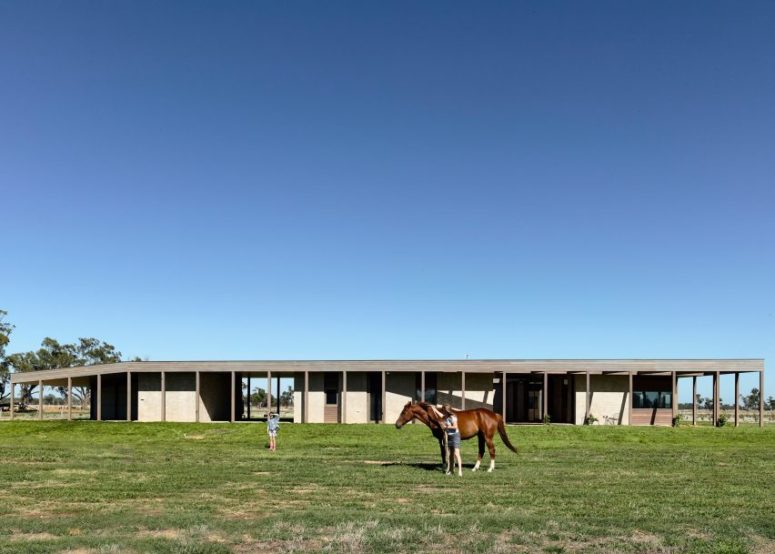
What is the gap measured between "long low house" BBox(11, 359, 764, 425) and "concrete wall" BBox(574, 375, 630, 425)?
6cm

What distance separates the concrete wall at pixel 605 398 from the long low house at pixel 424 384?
2.2 inches

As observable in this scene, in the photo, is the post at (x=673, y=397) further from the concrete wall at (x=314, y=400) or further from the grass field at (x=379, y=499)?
the concrete wall at (x=314, y=400)

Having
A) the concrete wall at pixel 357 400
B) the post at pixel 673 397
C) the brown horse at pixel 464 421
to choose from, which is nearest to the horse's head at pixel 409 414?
the brown horse at pixel 464 421

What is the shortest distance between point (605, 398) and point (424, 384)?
33.3 ft

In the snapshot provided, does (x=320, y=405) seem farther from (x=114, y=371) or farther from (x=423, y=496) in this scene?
(x=423, y=496)

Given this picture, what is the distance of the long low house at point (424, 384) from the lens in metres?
38.0

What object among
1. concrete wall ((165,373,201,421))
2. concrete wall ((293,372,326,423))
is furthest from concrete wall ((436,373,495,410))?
concrete wall ((165,373,201,421))

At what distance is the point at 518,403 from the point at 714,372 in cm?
1170

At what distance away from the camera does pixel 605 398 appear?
39.7m

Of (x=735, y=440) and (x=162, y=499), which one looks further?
(x=735, y=440)

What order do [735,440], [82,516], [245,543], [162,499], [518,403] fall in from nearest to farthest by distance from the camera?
[245,543], [82,516], [162,499], [735,440], [518,403]

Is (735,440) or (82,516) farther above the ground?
(82,516)

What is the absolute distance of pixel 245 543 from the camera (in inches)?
389

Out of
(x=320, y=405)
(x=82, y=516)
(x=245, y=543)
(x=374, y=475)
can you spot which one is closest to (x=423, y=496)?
(x=374, y=475)
